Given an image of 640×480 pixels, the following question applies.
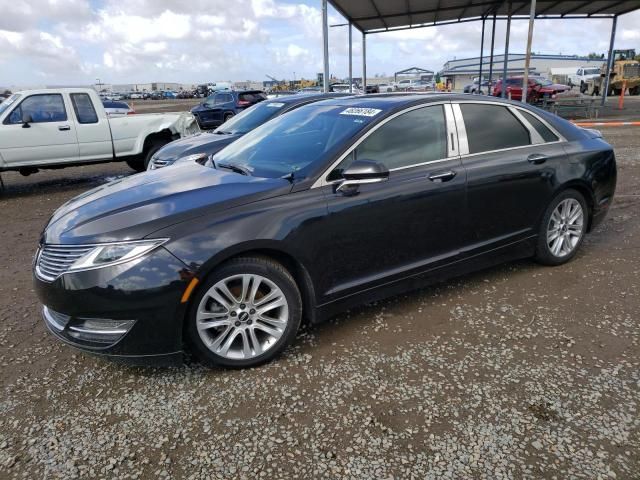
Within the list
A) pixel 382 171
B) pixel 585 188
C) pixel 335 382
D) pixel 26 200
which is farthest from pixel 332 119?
pixel 26 200

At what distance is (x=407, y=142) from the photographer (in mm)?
3498

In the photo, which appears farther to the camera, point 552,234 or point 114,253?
point 552,234

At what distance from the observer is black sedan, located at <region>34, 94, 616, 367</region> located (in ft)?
8.65

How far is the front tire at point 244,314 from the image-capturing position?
109 inches

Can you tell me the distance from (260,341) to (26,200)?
7129 millimetres

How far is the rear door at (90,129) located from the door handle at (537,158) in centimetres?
781

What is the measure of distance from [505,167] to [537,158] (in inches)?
16.1

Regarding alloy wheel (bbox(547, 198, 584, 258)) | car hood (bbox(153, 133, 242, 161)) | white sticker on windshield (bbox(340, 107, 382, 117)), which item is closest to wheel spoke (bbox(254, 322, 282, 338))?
white sticker on windshield (bbox(340, 107, 382, 117))

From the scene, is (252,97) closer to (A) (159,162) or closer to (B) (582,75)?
(A) (159,162)

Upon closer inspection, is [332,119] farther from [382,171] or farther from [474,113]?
[474,113]

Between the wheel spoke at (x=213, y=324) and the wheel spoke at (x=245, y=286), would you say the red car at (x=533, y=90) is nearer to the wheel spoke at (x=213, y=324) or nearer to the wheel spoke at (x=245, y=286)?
the wheel spoke at (x=245, y=286)

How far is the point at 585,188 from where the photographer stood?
4406 millimetres

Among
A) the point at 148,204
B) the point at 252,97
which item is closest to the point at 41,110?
the point at 148,204

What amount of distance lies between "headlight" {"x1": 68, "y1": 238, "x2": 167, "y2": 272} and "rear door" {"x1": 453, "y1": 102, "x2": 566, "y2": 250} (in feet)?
7.71
